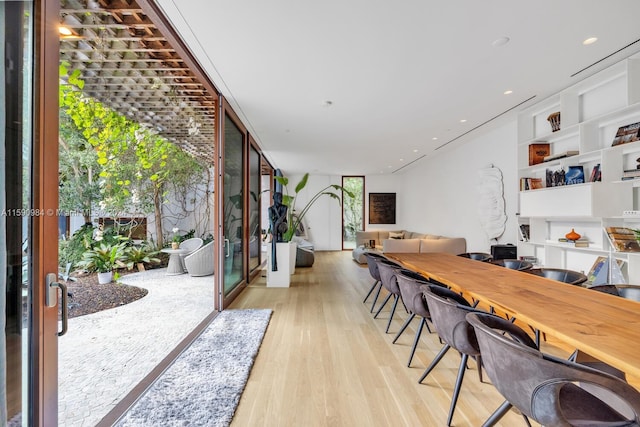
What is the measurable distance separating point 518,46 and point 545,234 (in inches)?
111

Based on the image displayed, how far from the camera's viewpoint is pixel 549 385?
108 centimetres

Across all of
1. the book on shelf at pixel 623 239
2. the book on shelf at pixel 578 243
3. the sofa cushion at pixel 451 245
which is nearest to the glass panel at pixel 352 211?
the sofa cushion at pixel 451 245

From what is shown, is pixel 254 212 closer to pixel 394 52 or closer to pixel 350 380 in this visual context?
pixel 394 52

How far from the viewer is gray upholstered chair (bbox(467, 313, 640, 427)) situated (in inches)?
40.0

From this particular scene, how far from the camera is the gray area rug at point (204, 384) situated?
1833mm

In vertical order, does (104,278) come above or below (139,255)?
below

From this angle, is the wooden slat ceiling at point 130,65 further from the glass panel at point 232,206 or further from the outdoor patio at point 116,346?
the outdoor patio at point 116,346

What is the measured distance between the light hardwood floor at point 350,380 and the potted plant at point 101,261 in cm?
328

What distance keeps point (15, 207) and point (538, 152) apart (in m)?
5.36

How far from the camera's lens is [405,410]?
6.36 feet

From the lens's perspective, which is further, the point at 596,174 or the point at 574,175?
the point at 574,175

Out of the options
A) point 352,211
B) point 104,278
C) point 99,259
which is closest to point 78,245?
point 99,259

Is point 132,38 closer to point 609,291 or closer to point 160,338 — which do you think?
point 160,338

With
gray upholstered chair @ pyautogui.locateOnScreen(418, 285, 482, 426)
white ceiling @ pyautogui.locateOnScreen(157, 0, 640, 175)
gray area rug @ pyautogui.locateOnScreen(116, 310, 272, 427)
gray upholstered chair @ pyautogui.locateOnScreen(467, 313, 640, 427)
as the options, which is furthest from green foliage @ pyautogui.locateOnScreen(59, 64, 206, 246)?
gray upholstered chair @ pyautogui.locateOnScreen(467, 313, 640, 427)
